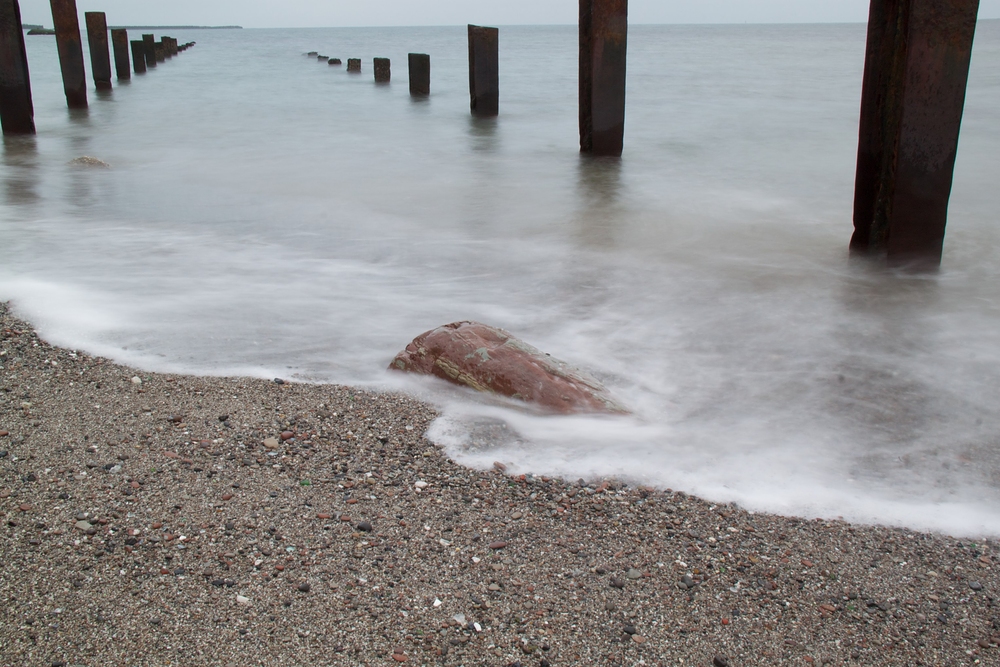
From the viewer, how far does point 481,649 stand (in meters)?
1.70

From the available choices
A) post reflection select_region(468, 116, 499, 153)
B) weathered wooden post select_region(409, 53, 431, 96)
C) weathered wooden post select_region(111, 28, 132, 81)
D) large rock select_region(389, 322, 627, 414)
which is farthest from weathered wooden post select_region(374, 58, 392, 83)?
large rock select_region(389, 322, 627, 414)

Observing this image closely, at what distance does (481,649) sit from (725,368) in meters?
2.00

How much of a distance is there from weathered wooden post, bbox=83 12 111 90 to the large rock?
16576 mm

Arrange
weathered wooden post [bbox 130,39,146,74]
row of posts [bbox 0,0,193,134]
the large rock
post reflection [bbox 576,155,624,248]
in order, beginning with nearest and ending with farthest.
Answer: the large rock
post reflection [bbox 576,155,624,248]
row of posts [bbox 0,0,193,134]
weathered wooden post [bbox 130,39,146,74]

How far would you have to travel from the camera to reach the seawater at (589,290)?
8.64 ft

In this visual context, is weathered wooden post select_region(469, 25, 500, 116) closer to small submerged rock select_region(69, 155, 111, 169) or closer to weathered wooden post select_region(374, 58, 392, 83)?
small submerged rock select_region(69, 155, 111, 169)

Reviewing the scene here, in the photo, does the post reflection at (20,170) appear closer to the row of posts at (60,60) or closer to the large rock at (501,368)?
the row of posts at (60,60)

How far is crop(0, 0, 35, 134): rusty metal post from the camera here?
28.8ft

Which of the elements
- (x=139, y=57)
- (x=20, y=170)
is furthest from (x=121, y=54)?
(x=20, y=170)

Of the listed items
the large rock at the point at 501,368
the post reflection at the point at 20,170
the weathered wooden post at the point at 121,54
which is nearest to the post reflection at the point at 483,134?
the post reflection at the point at 20,170

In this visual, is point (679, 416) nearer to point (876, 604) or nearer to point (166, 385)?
point (876, 604)

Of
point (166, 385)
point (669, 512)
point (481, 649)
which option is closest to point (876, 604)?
point (669, 512)

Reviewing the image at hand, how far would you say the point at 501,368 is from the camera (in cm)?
295

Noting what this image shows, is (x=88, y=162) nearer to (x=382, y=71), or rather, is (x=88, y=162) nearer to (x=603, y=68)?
(x=603, y=68)
